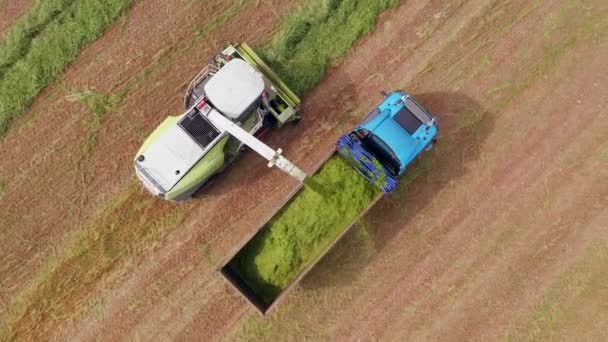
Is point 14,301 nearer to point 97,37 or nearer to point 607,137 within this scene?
point 97,37

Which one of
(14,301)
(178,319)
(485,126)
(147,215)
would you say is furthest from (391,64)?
(14,301)

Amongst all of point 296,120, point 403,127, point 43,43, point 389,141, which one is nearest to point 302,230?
point 389,141

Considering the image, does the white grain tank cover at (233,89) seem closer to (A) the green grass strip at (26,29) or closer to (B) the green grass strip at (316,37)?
(B) the green grass strip at (316,37)

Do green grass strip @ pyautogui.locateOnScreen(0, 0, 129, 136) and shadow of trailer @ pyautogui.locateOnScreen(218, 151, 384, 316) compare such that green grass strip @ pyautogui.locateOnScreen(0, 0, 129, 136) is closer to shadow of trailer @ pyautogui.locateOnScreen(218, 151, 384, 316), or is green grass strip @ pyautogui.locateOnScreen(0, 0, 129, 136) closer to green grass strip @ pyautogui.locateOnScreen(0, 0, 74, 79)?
green grass strip @ pyautogui.locateOnScreen(0, 0, 74, 79)

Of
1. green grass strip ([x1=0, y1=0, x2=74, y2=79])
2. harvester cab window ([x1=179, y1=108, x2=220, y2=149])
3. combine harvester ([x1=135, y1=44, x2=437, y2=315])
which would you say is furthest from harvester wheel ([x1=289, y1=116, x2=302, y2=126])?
green grass strip ([x1=0, y1=0, x2=74, y2=79])

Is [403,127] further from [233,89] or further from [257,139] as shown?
[233,89]
